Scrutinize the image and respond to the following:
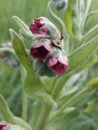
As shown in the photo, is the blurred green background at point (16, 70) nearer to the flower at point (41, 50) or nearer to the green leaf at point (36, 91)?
the green leaf at point (36, 91)

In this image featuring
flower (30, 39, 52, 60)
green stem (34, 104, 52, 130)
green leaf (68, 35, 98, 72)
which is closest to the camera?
flower (30, 39, 52, 60)

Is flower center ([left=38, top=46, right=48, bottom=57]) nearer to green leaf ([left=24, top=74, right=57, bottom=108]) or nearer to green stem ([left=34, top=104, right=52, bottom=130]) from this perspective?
green leaf ([left=24, top=74, right=57, bottom=108])

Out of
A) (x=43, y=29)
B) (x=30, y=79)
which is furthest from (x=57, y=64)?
(x=30, y=79)

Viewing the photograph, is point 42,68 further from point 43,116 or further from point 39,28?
point 43,116

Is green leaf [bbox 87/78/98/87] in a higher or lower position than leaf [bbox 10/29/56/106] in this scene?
lower

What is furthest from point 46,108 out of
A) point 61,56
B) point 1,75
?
point 1,75

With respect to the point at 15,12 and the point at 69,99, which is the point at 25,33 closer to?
the point at 69,99

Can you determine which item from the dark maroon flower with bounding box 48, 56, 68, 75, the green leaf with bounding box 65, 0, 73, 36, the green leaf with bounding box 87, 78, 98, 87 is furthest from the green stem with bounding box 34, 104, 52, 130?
the dark maroon flower with bounding box 48, 56, 68, 75

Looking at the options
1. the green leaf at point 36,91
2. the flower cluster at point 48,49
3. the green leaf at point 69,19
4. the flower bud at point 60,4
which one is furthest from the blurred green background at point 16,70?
the flower cluster at point 48,49
